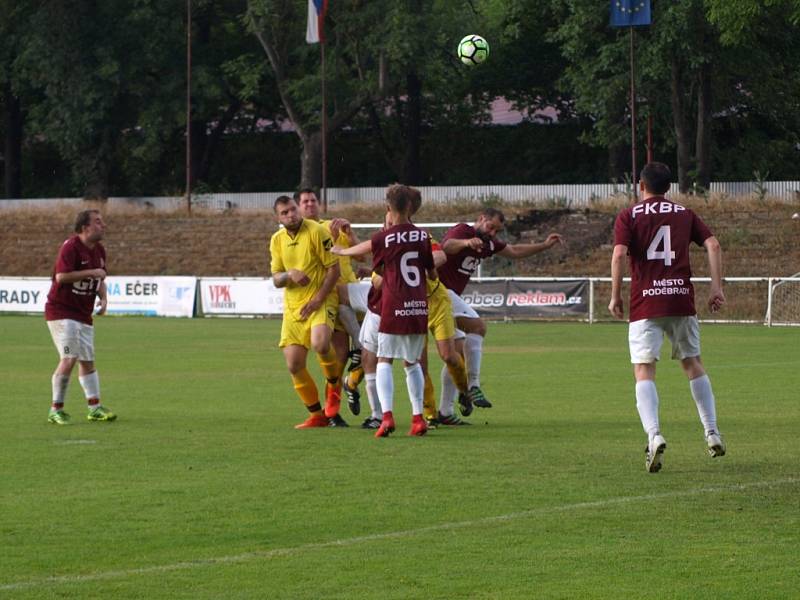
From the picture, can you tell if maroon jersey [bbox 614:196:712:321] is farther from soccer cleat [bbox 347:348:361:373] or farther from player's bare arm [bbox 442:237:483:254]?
soccer cleat [bbox 347:348:361:373]

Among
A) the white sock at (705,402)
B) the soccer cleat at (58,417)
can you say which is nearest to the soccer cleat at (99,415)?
the soccer cleat at (58,417)

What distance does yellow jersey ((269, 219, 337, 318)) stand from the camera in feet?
47.9

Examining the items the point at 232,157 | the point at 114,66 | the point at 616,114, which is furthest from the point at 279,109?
the point at 616,114

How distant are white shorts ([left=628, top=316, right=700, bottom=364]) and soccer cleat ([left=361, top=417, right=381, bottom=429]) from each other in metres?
3.71

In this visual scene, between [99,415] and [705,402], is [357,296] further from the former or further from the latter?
[705,402]

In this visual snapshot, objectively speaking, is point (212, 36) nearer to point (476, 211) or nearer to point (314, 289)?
point (476, 211)

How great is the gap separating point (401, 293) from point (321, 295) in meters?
1.21

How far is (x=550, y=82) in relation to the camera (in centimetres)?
7369

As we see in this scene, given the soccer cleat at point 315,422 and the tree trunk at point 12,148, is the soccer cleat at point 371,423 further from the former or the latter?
the tree trunk at point 12,148

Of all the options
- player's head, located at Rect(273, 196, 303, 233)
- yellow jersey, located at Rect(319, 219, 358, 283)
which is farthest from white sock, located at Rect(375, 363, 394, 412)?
player's head, located at Rect(273, 196, 303, 233)

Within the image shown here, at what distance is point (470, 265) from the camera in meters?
15.5

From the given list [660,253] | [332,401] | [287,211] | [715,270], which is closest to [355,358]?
[332,401]

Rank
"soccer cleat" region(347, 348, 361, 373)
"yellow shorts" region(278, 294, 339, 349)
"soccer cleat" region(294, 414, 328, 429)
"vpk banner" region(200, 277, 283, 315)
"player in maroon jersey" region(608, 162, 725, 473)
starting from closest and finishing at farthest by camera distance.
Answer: "player in maroon jersey" region(608, 162, 725, 473), "yellow shorts" region(278, 294, 339, 349), "soccer cleat" region(294, 414, 328, 429), "soccer cleat" region(347, 348, 361, 373), "vpk banner" region(200, 277, 283, 315)

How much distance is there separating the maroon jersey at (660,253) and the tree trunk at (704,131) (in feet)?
164
